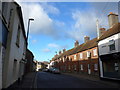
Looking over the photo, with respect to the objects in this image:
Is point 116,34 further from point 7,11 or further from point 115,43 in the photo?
point 7,11

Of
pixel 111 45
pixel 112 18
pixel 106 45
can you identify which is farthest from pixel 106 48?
pixel 112 18

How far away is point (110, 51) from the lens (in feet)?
51.4

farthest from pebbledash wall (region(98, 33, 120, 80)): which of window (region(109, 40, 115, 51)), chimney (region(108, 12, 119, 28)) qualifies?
chimney (region(108, 12, 119, 28))

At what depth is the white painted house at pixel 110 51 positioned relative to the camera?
14.7 meters

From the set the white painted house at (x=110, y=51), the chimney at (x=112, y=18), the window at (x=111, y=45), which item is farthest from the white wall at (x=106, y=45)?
the chimney at (x=112, y=18)

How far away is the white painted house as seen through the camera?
14.7 meters

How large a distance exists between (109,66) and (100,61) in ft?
5.08

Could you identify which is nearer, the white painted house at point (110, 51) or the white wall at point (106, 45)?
the white wall at point (106, 45)

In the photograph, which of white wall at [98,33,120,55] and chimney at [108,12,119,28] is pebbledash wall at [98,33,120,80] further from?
chimney at [108,12,119,28]

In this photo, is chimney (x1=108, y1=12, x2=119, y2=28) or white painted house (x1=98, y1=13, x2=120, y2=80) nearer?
white painted house (x1=98, y1=13, x2=120, y2=80)

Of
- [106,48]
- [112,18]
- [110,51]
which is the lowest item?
[110,51]

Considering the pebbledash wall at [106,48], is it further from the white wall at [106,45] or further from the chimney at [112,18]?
the chimney at [112,18]

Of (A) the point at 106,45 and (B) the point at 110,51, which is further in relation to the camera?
(A) the point at 106,45

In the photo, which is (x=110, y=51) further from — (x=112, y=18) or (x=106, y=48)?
(x=112, y=18)
